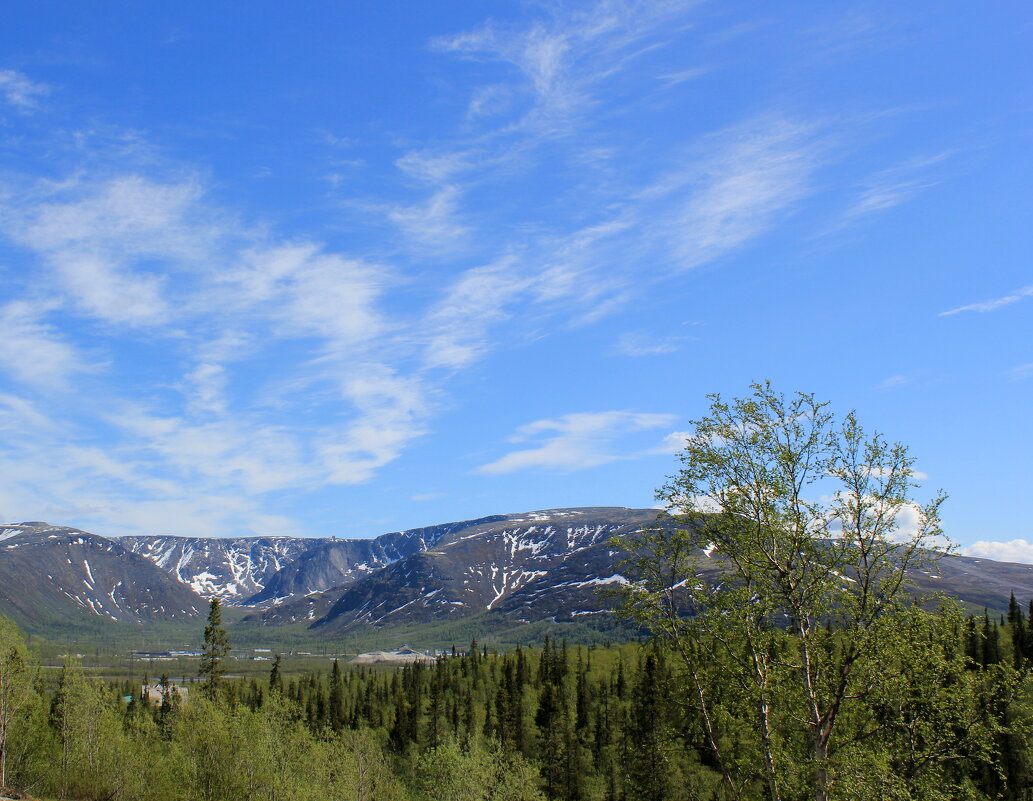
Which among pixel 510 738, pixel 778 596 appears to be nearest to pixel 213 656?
pixel 510 738

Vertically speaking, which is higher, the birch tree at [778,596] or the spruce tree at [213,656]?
the birch tree at [778,596]

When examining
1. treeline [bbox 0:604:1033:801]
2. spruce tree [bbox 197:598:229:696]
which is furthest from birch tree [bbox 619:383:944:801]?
spruce tree [bbox 197:598:229:696]

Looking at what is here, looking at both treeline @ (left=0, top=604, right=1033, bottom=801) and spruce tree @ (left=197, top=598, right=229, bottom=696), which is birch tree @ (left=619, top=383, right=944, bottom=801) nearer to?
treeline @ (left=0, top=604, right=1033, bottom=801)

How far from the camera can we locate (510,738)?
129 metres

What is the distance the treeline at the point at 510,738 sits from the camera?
784 inches

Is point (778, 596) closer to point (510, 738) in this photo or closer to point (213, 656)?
point (213, 656)

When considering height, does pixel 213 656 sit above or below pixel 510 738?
above

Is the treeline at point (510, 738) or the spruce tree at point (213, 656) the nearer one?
the treeline at point (510, 738)

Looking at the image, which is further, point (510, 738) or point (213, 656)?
point (510, 738)

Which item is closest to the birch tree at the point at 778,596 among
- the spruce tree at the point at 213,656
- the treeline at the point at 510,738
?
the treeline at the point at 510,738

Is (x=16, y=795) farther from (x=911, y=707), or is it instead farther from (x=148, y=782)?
(x=911, y=707)

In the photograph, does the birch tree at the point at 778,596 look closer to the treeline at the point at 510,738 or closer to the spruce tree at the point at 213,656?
the treeline at the point at 510,738

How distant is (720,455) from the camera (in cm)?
2280

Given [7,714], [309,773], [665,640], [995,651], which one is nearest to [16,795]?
[7,714]
